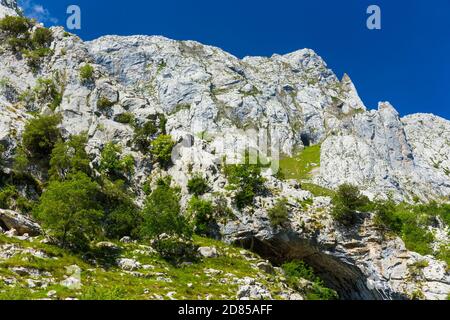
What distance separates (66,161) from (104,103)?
28.2 meters

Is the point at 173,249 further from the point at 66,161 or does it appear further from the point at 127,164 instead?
the point at 127,164

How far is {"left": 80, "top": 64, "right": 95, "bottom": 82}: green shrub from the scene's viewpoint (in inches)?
3342

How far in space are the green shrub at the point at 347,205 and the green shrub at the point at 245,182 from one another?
502 inches

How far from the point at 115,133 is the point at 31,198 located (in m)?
27.7

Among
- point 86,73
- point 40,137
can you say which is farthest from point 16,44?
point 40,137

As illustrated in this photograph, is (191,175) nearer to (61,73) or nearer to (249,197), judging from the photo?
(249,197)

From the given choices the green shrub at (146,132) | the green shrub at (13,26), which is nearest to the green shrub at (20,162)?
the green shrub at (146,132)

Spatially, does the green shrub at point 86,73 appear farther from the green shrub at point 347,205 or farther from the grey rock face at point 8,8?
the green shrub at point 347,205

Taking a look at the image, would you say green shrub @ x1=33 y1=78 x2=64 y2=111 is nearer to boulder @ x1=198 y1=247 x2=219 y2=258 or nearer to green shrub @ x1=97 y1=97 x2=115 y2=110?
green shrub @ x1=97 y1=97 x2=115 y2=110

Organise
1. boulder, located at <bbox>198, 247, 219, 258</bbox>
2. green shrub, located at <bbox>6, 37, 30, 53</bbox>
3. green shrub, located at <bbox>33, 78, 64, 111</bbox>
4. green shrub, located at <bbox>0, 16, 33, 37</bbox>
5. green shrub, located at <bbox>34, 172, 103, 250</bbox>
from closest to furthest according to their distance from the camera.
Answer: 1. green shrub, located at <bbox>34, 172, 103, 250</bbox>
2. boulder, located at <bbox>198, 247, 219, 258</bbox>
3. green shrub, located at <bbox>33, 78, 64, 111</bbox>
4. green shrub, located at <bbox>6, 37, 30, 53</bbox>
5. green shrub, located at <bbox>0, 16, 33, 37</bbox>

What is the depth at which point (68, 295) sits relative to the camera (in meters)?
25.8

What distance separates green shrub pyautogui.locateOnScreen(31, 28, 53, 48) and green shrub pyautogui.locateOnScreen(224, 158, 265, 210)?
58.8 metres

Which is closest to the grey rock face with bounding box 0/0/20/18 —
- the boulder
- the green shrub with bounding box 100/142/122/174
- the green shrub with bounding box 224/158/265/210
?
the green shrub with bounding box 100/142/122/174
